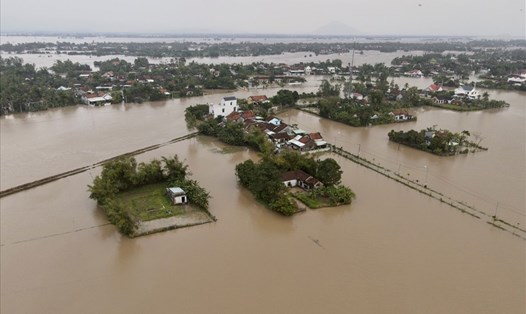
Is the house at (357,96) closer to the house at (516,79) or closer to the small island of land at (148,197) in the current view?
the small island of land at (148,197)

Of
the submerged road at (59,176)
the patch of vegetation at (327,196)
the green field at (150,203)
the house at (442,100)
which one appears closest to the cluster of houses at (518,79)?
the house at (442,100)

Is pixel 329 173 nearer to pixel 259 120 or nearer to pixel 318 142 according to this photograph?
pixel 318 142

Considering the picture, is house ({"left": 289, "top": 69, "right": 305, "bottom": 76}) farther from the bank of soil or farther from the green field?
the bank of soil

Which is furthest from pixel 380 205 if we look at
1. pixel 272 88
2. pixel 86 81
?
pixel 86 81

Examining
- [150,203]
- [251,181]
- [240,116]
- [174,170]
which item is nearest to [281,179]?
[251,181]

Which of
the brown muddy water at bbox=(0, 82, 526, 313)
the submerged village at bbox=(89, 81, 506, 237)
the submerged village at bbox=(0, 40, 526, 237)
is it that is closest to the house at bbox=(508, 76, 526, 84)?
the submerged village at bbox=(0, 40, 526, 237)

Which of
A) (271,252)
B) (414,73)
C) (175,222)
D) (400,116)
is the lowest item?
(271,252)
